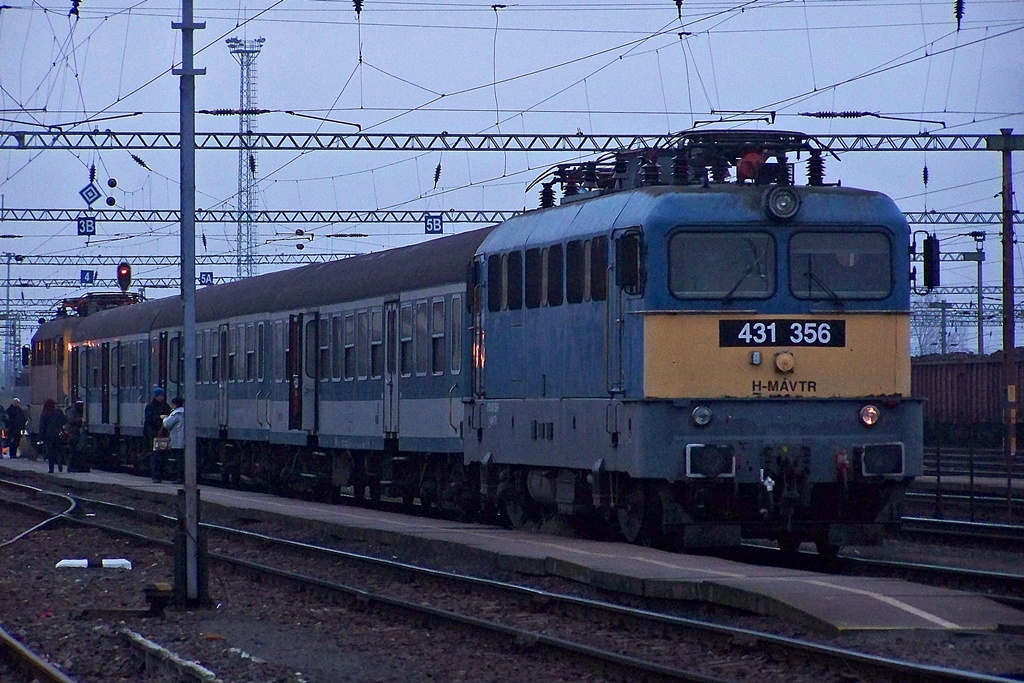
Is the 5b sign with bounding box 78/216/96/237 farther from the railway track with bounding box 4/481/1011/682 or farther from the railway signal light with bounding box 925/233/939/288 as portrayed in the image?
the railway signal light with bounding box 925/233/939/288

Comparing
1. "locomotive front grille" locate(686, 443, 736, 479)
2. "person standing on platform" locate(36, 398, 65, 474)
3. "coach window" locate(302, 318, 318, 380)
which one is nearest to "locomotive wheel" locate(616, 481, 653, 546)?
"locomotive front grille" locate(686, 443, 736, 479)

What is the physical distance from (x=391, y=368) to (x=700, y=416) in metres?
9.37

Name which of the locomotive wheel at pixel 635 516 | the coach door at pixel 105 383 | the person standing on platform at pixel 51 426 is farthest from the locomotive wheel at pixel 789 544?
the coach door at pixel 105 383

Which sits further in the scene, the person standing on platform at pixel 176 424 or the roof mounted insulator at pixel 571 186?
the person standing on platform at pixel 176 424

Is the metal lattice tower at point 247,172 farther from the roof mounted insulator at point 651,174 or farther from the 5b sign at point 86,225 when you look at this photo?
the roof mounted insulator at point 651,174

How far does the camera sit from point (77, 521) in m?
23.4

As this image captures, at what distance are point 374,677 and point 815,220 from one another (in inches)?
273

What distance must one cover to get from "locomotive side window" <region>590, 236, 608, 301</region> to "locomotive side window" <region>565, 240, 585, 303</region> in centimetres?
25

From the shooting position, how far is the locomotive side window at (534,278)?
17.5 metres

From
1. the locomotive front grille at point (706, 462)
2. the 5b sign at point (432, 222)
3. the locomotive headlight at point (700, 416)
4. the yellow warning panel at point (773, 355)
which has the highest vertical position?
the 5b sign at point (432, 222)

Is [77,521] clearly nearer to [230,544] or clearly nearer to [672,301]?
[230,544]

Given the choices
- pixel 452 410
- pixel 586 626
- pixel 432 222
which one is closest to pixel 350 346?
pixel 452 410

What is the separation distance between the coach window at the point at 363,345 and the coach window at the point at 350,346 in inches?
6.8

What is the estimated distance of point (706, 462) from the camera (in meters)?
14.5
